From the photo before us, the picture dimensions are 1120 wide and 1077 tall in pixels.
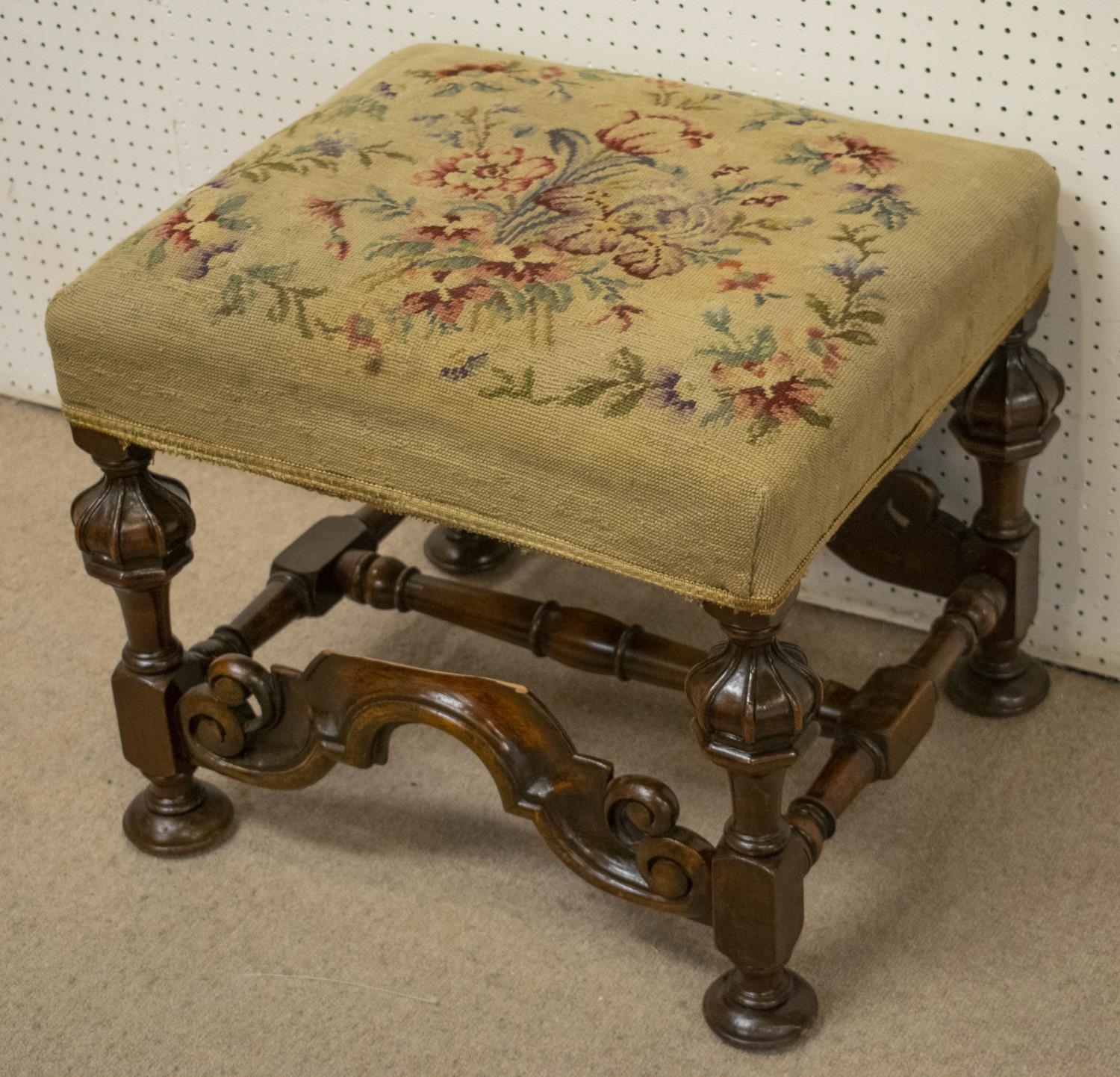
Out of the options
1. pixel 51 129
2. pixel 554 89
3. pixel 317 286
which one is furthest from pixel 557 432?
pixel 51 129

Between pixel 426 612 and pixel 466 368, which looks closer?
pixel 466 368

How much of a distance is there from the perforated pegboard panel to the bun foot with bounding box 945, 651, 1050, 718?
0.21ft

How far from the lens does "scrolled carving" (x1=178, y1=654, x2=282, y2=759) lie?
3.62ft

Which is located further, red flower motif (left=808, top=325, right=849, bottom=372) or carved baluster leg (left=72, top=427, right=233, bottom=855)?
carved baluster leg (left=72, top=427, right=233, bottom=855)

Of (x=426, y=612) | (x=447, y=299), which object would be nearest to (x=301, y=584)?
(x=426, y=612)

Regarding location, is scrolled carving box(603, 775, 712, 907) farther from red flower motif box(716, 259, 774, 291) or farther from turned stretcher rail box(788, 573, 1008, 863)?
red flower motif box(716, 259, 774, 291)

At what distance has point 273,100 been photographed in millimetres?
1473

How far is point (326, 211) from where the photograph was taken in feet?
3.36

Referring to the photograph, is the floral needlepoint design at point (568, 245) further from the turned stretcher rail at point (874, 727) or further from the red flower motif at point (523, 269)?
the turned stretcher rail at point (874, 727)

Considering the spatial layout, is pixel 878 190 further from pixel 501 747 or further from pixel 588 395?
pixel 501 747

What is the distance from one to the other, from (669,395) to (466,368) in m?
0.11

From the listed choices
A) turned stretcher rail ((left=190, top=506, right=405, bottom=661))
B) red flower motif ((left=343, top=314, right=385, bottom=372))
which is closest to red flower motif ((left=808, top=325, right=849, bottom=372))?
red flower motif ((left=343, top=314, right=385, bottom=372))

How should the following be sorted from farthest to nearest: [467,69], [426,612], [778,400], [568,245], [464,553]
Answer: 1. [464,553]
2. [426,612]
3. [467,69]
4. [568,245]
5. [778,400]

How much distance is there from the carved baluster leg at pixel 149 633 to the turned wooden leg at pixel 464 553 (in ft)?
1.16
